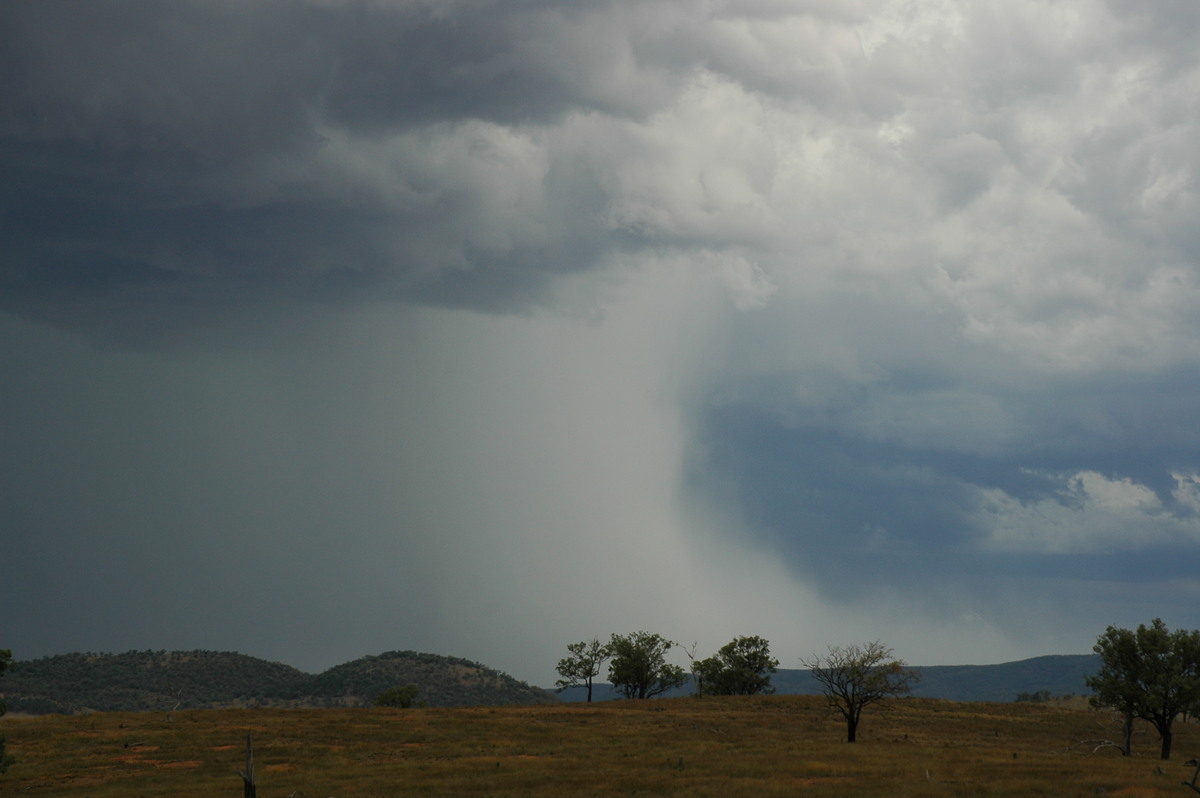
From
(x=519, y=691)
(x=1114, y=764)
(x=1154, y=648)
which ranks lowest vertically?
(x=519, y=691)

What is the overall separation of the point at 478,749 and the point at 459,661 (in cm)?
14123

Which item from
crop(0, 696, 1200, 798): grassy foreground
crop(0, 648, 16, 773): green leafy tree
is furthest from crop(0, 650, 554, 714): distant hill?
crop(0, 648, 16, 773): green leafy tree

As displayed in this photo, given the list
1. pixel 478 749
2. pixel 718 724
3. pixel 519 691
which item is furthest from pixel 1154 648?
pixel 519 691

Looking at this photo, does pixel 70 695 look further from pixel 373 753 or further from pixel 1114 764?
pixel 1114 764

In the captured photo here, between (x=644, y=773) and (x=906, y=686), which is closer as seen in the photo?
(x=644, y=773)

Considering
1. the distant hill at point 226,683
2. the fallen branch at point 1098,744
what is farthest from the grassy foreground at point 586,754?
the distant hill at point 226,683

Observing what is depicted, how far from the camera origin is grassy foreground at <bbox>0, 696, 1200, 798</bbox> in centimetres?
4625

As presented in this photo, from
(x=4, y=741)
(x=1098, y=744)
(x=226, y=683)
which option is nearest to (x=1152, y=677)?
(x=1098, y=744)

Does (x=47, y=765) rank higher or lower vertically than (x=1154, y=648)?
lower

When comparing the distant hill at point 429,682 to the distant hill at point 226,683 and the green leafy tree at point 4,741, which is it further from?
the green leafy tree at point 4,741

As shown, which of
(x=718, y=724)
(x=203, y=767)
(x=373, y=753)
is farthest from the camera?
(x=718, y=724)

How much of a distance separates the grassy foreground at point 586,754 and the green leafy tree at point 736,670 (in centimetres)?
3496

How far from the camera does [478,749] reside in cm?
6438

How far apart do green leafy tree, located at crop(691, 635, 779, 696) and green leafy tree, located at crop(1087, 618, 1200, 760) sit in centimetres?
6666
